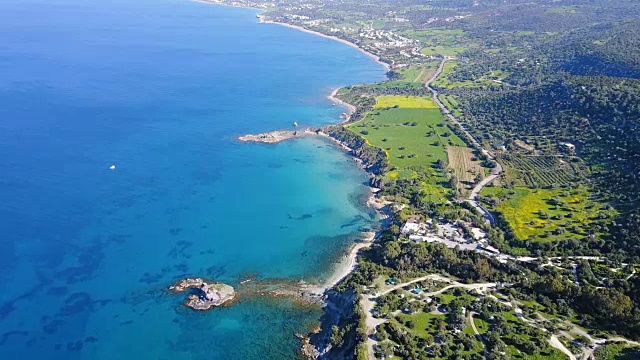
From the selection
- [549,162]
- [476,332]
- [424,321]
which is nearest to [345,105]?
[549,162]

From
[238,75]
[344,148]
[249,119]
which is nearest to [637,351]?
[344,148]

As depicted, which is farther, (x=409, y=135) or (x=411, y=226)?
(x=409, y=135)

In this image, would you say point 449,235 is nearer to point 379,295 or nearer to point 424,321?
point 379,295

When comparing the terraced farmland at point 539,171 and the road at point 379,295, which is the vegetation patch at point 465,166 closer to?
the terraced farmland at point 539,171

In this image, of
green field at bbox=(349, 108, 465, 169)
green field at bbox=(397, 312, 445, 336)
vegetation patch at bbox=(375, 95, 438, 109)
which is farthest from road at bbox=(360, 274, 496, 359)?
vegetation patch at bbox=(375, 95, 438, 109)

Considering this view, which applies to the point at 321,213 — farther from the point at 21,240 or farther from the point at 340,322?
the point at 21,240

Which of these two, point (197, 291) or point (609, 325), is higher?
point (609, 325)
